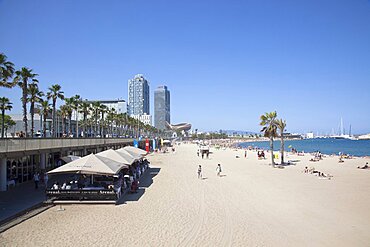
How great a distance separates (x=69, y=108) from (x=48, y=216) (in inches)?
1231

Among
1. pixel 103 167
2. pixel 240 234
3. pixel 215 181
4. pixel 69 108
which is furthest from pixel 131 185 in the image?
pixel 69 108

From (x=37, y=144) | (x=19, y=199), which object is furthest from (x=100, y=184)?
(x=37, y=144)

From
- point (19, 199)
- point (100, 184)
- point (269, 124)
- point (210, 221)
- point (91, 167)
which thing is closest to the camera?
point (210, 221)

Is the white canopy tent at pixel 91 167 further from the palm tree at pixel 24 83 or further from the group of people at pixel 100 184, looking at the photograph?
the palm tree at pixel 24 83

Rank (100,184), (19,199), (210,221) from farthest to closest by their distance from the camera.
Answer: (100,184)
(19,199)
(210,221)

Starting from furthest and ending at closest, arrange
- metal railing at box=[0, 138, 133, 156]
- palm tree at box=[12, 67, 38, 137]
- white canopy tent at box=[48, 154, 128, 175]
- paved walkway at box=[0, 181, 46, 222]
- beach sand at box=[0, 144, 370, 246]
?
palm tree at box=[12, 67, 38, 137], metal railing at box=[0, 138, 133, 156], white canopy tent at box=[48, 154, 128, 175], paved walkway at box=[0, 181, 46, 222], beach sand at box=[0, 144, 370, 246]

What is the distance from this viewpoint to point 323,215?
11.7m

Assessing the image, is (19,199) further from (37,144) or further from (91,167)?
(91,167)

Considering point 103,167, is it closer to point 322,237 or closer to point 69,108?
point 322,237

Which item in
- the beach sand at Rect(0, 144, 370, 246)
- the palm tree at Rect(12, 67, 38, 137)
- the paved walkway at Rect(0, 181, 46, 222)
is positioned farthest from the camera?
the palm tree at Rect(12, 67, 38, 137)

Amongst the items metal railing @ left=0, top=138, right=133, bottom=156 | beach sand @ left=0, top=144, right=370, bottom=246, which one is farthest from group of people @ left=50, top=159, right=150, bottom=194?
metal railing @ left=0, top=138, right=133, bottom=156

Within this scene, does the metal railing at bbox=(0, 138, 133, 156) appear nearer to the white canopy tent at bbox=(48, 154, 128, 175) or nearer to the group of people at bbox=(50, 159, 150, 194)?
the group of people at bbox=(50, 159, 150, 194)

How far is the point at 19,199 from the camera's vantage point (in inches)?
531

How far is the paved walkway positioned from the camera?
1126 centimetres
